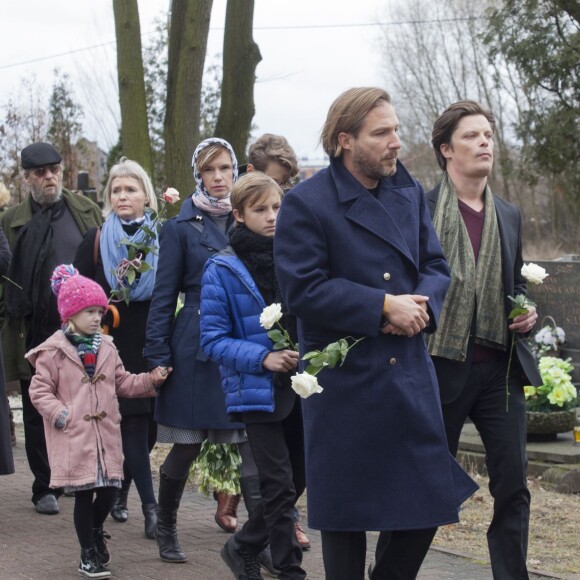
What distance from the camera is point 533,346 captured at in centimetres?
1226

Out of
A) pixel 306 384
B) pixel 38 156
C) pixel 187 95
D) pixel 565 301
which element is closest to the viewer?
pixel 306 384

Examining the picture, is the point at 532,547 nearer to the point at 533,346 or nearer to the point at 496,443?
the point at 496,443

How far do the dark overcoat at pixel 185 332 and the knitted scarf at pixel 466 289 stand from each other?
4.50ft

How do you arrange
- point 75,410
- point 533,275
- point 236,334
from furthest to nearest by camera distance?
1. point 75,410
2. point 236,334
3. point 533,275

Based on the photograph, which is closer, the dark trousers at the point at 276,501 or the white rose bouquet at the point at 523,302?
the white rose bouquet at the point at 523,302

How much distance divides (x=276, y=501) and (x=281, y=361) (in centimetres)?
59

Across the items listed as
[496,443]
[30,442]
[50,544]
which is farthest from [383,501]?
[30,442]

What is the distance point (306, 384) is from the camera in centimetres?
381

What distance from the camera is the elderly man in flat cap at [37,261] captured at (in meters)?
7.36

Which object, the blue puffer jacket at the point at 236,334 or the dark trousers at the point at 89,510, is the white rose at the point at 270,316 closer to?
the blue puffer jacket at the point at 236,334

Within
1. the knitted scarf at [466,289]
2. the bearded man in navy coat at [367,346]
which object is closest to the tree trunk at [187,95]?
the knitted scarf at [466,289]

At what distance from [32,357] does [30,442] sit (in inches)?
73.5

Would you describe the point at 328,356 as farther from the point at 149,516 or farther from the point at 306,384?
the point at 149,516

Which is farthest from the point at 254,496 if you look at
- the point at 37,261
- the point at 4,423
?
the point at 37,261
